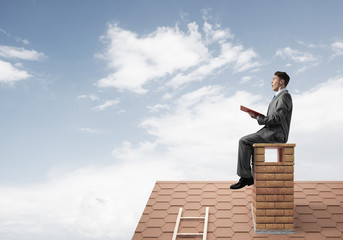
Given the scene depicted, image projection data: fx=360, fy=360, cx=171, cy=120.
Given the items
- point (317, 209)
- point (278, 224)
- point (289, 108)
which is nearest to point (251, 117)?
point (289, 108)

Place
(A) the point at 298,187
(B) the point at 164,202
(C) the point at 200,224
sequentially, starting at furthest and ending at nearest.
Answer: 1. (A) the point at 298,187
2. (B) the point at 164,202
3. (C) the point at 200,224

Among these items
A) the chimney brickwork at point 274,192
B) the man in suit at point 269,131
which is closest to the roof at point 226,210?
the chimney brickwork at point 274,192

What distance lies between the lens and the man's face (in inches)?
260

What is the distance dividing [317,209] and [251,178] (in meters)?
1.63

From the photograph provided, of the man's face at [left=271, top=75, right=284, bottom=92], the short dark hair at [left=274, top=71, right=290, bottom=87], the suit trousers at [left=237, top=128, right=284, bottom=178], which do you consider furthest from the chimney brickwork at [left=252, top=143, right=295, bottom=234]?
the short dark hair at [left=274, top=71, right=290, bottom=87]

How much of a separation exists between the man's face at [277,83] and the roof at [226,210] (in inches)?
91.7

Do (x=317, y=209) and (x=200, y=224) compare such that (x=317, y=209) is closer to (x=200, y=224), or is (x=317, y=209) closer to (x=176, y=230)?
(x=200, y=224)

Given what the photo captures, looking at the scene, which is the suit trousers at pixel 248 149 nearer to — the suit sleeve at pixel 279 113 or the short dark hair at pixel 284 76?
the suit sleeve at pixel 279 113

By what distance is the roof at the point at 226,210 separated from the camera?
6.33 m

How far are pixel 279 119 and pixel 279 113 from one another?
11 cm

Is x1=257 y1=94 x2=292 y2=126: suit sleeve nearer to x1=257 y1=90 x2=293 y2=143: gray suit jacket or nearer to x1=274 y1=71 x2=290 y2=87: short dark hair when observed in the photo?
x1=257 y1=90 x2=293 y2=143: gray suit jacket

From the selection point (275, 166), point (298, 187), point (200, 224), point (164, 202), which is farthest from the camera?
point (298, 187)

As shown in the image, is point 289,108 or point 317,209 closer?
point 289,108

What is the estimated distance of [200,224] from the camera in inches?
262
